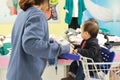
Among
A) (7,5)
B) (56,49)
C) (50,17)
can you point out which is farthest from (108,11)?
(56,49)

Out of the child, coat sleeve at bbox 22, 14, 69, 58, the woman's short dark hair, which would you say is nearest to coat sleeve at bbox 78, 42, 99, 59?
the child

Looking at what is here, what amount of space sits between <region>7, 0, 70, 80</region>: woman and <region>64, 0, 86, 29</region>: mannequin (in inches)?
52.9

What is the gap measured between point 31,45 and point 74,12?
5.16 ft

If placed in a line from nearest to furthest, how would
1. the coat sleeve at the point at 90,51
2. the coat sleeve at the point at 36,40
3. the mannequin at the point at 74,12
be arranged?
the coat sleeve at the point at 36,40, the coat sleeve at the point at 90,51, the mannequin at the point at 74,12

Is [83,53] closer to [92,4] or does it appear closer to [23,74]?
[23,74]

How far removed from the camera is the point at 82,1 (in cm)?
276

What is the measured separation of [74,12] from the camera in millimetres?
2756

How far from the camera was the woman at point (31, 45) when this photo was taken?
127 centimetres

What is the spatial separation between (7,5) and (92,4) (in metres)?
1.18

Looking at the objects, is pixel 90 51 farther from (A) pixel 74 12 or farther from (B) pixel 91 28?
(A) pixel 74 12

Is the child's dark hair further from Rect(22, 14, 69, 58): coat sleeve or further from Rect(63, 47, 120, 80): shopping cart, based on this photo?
Rect(22, 14, 69, 58): coat sleeve

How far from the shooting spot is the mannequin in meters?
2.73

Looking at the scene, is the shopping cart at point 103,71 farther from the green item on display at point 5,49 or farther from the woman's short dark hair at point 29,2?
the green item on display at point 5,49

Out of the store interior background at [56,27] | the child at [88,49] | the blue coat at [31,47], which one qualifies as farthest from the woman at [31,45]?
the store interior background at [56,27]
